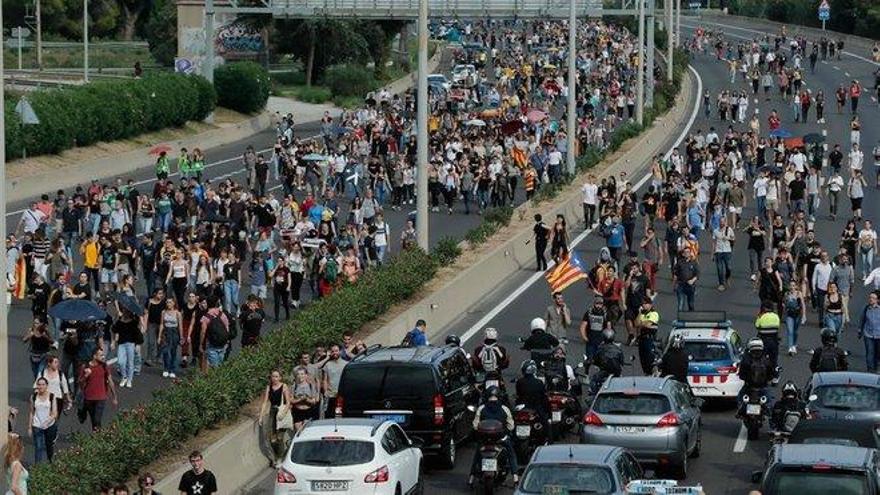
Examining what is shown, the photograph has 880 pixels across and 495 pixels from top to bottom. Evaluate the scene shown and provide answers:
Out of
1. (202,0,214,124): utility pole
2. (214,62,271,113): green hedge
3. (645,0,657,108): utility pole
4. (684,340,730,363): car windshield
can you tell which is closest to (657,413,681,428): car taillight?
(684,340,730,363): car windshield

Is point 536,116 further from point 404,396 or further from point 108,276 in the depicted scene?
point 404,396

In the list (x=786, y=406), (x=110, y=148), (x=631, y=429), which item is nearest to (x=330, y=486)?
(x=631, y=429)

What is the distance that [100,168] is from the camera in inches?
2341

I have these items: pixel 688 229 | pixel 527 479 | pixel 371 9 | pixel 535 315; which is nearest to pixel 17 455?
pixel 527 479

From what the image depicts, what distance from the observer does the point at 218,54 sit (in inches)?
3917

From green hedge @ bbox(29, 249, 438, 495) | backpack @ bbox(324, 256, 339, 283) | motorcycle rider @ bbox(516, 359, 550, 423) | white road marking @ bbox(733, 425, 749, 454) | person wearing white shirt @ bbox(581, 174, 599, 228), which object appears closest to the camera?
green hedge @ bbox(29, 249, 438, 495)

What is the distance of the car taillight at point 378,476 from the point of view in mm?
22125

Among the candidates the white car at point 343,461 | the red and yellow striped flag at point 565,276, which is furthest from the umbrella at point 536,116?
the white car at point 343,461

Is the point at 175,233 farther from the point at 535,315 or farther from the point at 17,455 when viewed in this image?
the point at 17,455

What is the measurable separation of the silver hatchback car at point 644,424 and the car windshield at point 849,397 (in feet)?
5.76

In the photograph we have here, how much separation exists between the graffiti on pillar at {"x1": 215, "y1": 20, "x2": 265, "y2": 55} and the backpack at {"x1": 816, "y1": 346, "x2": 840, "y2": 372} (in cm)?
7230

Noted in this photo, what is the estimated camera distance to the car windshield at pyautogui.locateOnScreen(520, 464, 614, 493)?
2048cm

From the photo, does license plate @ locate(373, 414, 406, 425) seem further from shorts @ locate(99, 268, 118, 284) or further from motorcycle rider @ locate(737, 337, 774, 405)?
shorts @ locate(99, 268, 118, 284)

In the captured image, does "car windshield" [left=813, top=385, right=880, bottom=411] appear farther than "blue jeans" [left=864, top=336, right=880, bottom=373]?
No
